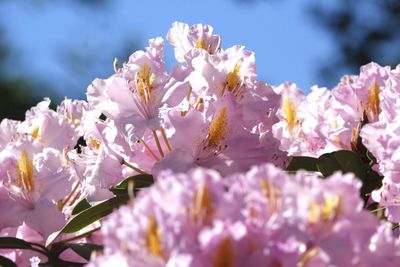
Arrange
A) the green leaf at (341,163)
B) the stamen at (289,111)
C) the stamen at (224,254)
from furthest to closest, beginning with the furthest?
the stamen at (289,111), the green leaf at (341,163), the stamen at (224,254)

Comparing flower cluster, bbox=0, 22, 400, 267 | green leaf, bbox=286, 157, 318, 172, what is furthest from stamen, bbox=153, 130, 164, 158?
green leaf, bbox=286, 157, 318, 172

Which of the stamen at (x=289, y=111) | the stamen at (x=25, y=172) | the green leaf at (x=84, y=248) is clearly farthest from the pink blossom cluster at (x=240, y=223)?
the stamen at (x=289, y=111)

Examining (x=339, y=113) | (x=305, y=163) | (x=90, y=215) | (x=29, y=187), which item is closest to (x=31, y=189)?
(x=29, y=187)

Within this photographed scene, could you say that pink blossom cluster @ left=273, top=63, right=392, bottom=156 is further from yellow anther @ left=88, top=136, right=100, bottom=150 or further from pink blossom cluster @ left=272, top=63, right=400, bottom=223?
yellow anther @ left=88, top=136, right=100, bottom=150

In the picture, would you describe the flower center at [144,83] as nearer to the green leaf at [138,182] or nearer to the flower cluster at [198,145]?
the flower cluster at [198,145]

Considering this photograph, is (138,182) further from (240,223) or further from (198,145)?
(240,223)

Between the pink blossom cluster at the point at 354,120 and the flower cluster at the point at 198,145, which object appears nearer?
the flower cluster at the point at 198,145
